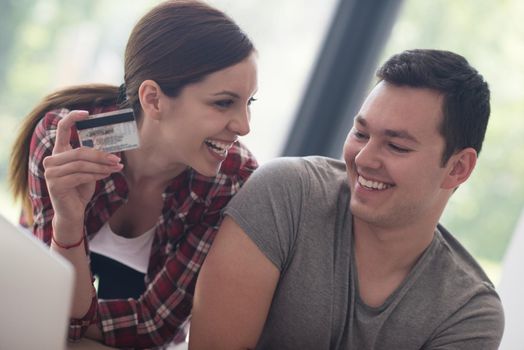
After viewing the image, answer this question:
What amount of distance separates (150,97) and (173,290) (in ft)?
1.43

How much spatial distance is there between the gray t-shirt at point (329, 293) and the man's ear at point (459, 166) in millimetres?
209

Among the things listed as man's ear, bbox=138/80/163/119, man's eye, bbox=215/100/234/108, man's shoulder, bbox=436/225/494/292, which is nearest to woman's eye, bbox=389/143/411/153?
man's shoulder, bbox=436/225/494/292

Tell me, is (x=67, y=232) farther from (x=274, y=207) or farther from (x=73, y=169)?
(x=274, y=207)

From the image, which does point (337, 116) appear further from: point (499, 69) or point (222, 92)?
point (222, 92)

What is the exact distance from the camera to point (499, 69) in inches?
102

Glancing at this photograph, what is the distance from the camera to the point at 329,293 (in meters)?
1.51

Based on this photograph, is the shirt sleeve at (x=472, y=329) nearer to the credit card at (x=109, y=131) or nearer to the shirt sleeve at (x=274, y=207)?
the shirt sleeve at (x=274, y=207)

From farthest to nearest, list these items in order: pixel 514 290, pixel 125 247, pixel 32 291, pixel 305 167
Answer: pixel 514 290 → pixel 125 247 → pixel 305 167 → pixel 32 291

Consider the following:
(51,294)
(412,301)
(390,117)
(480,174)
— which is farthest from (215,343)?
(480,174)

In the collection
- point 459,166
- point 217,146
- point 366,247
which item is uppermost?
point 459,166

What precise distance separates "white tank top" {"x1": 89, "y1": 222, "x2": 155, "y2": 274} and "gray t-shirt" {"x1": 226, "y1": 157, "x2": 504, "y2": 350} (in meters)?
0.32

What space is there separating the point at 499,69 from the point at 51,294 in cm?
217

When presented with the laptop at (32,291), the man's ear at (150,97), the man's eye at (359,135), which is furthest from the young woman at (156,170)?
the laptop at (32,291)

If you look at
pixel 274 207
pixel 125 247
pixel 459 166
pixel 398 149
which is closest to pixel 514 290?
pixel 459 166
